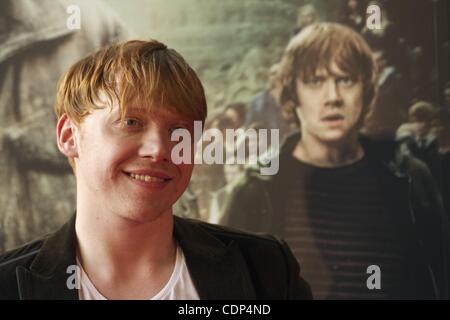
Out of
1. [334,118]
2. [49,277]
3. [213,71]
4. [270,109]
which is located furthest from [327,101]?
[49,277]

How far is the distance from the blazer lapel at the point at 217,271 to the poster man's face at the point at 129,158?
144 mm

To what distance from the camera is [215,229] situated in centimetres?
161

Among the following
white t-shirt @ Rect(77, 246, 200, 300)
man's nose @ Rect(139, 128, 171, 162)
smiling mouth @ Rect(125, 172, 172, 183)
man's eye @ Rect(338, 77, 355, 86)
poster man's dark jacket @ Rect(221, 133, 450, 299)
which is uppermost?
man's eye @ Rect(338, 77, 355, 86)

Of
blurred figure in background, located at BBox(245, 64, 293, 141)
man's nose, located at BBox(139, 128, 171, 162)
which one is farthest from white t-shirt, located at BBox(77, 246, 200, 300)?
blurred figure in background, located at BBox(245, 64, 293, 141)

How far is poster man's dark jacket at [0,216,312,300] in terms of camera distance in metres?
1.46

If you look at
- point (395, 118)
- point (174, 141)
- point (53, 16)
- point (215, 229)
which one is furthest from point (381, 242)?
point (53, 16)

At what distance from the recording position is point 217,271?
153 centimetres

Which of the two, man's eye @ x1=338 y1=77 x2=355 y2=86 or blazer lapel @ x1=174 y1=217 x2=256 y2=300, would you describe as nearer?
blazer lapel @ x1=174 y1=217 x2=256 y2=300

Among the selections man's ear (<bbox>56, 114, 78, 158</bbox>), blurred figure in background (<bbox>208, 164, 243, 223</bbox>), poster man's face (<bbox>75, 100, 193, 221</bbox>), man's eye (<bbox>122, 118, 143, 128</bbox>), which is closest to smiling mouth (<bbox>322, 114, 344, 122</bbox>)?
blurred figure in background (<bbox>208, 164, 243, 223</bbox>)

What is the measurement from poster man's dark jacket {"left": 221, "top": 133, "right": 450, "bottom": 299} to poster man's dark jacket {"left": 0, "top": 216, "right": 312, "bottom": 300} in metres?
0.06

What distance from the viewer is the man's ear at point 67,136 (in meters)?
1.52

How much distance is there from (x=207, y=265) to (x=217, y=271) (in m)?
0.03

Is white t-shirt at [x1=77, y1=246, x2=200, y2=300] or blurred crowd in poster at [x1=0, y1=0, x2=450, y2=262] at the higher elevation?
blurred crowd in poster at [x1=0, y1=0, x2=450, y2=262]

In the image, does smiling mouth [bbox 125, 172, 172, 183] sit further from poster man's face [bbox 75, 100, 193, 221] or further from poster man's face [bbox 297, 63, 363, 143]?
poster man's face [bbox 297, 63, 363, 143]
